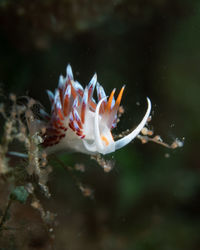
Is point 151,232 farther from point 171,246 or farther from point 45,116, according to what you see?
point 45,116

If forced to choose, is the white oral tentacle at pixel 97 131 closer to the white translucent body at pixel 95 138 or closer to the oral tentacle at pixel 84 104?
the white translucent body at pixel 95 138

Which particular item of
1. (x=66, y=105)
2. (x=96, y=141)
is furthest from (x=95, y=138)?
(x=66, y=105)

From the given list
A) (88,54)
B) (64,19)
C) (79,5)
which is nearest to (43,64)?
(64,19)

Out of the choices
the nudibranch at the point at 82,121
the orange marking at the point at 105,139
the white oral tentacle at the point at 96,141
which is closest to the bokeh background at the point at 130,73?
the nudibranch at the point at 82,121

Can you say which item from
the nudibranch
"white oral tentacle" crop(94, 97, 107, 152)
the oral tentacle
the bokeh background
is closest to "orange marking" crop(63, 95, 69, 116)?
the nudibranch

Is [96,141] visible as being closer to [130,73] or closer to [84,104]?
[84,104]
